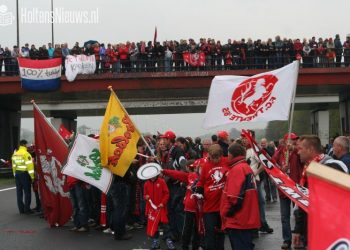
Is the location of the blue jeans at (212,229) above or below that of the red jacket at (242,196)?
below

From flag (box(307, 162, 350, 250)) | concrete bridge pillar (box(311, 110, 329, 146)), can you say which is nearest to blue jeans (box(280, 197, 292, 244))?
flag (box(307, 162, 350, 250))

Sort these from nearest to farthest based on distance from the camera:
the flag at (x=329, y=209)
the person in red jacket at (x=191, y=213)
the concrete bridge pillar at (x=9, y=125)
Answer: the flag at (x=329, y=209) < the person in red jacket at (x=191, y=213) < the concrete bridge pillar at (x=9, y=125)

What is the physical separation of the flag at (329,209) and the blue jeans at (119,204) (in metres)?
6.88

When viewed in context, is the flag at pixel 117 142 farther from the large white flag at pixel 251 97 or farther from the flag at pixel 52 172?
the flag at pixel 52 172

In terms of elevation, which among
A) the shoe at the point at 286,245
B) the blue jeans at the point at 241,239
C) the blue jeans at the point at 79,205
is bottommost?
the shoe at the point at 286,245

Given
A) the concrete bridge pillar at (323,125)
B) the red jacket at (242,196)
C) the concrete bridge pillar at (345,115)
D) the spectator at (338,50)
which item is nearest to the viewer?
the red jacket at (242,196)

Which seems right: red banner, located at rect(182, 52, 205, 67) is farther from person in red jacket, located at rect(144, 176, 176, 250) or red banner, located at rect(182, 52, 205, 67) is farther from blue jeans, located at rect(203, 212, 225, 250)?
blue jeans, located at rect(203, 212, 225, 250)

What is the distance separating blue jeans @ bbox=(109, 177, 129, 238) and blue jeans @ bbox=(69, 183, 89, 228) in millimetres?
930

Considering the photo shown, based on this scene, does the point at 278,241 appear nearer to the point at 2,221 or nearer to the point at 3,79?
the point at 2,221

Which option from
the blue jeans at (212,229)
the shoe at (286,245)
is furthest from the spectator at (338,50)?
the blue jeans at (212,229)

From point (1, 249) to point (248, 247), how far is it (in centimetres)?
466

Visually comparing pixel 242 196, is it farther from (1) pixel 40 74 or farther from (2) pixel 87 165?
(1) pixel 40 74

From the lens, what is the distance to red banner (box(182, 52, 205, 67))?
81.4ft

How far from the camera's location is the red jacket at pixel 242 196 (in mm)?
5547
